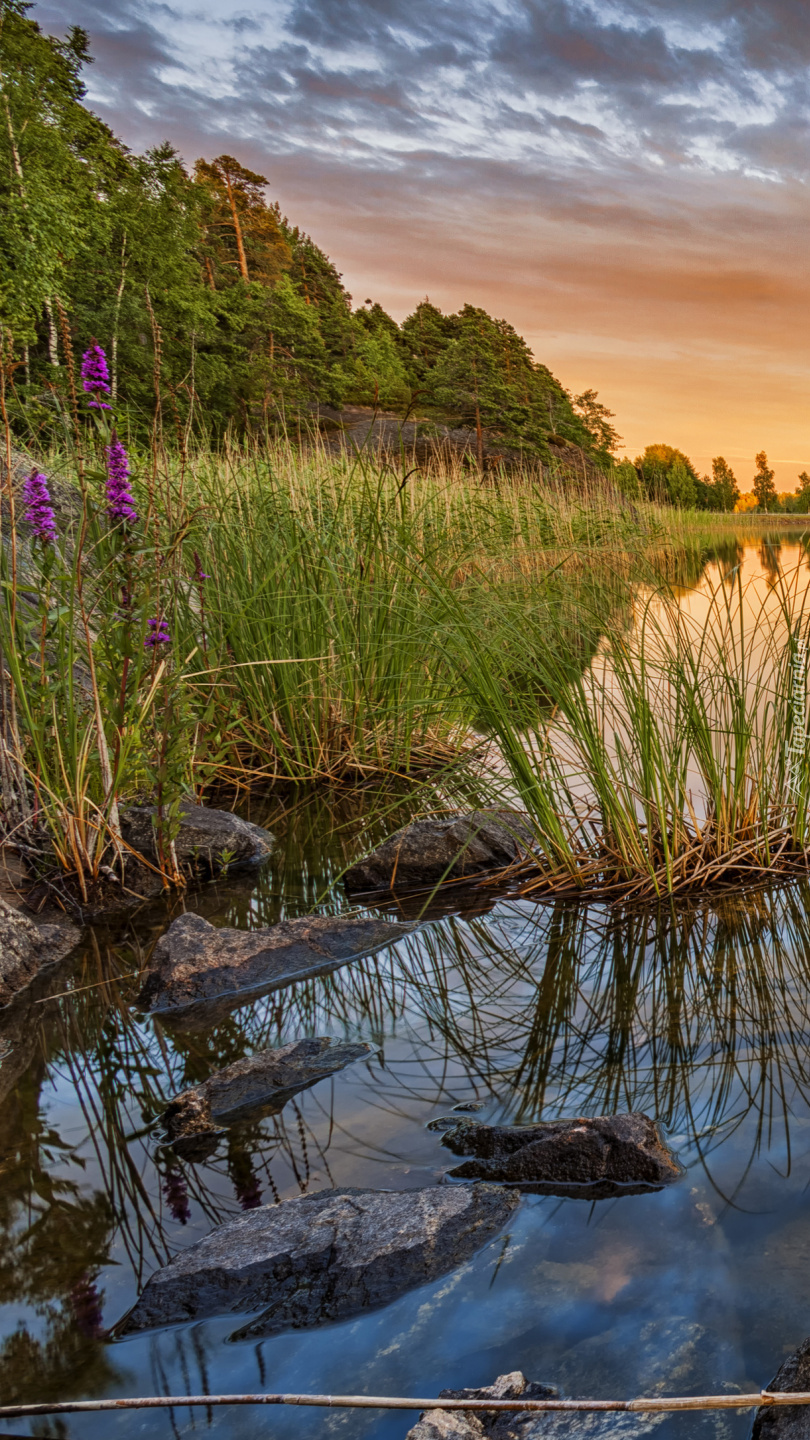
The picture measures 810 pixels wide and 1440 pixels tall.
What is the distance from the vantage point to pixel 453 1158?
203cm

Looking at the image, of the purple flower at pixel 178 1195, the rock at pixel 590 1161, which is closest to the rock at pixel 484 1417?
the rock at pixel 590 1161

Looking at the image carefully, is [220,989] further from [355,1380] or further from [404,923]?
[355,1380]

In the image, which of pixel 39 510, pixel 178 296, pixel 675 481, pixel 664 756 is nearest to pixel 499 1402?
pixel 664 756

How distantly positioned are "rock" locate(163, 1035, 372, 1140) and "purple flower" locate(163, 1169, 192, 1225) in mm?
133

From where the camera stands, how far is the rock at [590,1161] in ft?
6.25

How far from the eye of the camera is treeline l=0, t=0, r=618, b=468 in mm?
23031

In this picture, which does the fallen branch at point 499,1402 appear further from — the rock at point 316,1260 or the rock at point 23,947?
the rock at point 23,947

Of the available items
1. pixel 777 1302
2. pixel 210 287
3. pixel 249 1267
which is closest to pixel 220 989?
pixel 249 1267

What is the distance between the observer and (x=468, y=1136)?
2066 millimetres

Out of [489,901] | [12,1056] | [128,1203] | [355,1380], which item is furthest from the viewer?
[489,901]

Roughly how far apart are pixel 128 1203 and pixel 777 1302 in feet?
4.19

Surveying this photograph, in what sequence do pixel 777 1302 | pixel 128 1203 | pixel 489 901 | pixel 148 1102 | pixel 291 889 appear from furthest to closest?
1. pixel 291 889
2. pixel 489 901
3. pixel 148 1102
4. pixel 128 1203
5. pixel 777 1302

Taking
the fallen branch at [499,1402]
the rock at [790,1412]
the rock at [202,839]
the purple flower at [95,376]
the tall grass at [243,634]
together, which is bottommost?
the rock at [790,1412]

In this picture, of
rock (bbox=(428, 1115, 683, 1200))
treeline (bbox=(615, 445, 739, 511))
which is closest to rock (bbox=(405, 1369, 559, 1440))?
rock (bbox=(428, 1115, 683, 1200))
